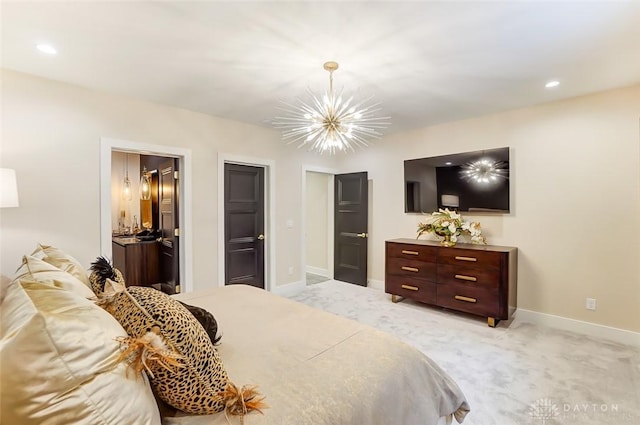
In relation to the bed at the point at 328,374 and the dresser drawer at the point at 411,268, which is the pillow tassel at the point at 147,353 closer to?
the bed at the point at 328,374

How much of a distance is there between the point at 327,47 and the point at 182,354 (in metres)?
2.18

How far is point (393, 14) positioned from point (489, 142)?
2751 mm

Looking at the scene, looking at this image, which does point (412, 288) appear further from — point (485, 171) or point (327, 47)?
point (327, 47)

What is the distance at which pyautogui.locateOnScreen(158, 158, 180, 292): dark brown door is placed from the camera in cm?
378

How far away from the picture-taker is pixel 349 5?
1.78 metres

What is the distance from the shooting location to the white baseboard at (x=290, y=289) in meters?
4.59

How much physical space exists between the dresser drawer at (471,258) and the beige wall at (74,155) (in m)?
3.01

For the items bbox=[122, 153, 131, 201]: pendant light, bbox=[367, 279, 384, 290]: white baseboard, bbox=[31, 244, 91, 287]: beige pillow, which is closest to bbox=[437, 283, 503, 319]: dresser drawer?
bbox=[367, 279, 384, 290]: white baseboard

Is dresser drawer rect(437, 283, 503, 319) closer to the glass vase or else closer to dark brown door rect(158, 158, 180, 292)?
the glass vase

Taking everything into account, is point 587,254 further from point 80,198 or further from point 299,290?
point 80,198

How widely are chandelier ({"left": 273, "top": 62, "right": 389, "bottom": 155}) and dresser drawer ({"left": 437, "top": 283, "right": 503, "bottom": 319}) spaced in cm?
221

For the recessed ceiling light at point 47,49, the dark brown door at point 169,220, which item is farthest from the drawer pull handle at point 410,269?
the recessed ceiling light at point 47,49

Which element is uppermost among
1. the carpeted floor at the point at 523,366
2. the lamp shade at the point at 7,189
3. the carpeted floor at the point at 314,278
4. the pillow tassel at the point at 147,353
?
the lamp shade at the point at 7,189

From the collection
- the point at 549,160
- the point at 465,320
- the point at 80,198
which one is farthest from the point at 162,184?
the point at 549,160
